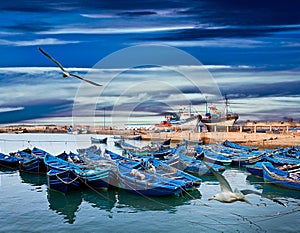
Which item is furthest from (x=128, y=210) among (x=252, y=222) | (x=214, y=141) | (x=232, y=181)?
(x=214, y=141)

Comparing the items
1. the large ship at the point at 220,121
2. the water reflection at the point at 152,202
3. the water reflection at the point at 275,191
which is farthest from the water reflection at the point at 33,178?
the large ship at the point at 220,121

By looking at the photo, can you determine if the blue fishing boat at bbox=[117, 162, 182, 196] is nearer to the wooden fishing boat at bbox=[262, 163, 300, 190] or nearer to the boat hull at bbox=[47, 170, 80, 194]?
the boat hull at bbox=[47, 170, 80, 194]

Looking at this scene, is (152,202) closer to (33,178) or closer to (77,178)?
(77,178)

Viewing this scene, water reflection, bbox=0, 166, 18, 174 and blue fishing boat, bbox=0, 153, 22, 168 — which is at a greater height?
blue fishing boat, bbox=0, 153, 22, 168

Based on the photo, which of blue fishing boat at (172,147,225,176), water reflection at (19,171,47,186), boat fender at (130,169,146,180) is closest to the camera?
boat fender at (130,169,146,180)

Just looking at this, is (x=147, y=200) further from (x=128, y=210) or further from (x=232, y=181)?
(x=232, y=181)

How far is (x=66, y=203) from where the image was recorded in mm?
18125

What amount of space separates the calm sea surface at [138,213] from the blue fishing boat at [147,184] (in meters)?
0.39

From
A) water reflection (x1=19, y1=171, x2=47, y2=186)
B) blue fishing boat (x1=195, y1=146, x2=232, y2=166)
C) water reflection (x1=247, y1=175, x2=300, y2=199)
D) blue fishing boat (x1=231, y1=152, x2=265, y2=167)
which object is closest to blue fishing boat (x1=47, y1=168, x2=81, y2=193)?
water reflection (x1=19, y1=171, x2=47, y2=186)

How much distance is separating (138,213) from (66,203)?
13.6 feet

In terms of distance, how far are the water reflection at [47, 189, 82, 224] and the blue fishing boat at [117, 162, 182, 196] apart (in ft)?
8.28

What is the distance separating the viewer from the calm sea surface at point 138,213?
1455 cm

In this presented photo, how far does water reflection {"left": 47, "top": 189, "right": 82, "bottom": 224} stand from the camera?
16.4 metres

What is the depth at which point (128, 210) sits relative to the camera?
1677cm
